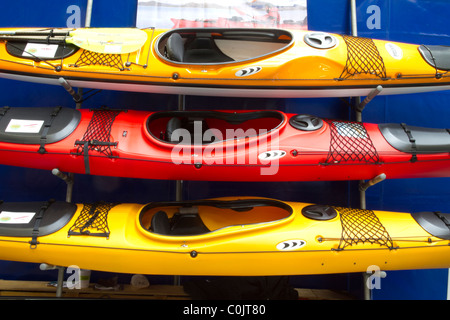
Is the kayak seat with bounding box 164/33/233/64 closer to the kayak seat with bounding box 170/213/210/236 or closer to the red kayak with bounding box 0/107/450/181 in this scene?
the red kayak with bounding box 0/107/450/181

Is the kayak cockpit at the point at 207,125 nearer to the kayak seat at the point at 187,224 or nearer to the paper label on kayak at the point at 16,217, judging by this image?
the kayak seat at the point at 187,224

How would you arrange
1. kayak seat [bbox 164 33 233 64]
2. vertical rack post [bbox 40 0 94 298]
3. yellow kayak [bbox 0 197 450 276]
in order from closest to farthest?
yellow kayak [bbox 0 197 450 276], vertical rack post [bbox 40 0 94 298], kayak seat [bbox 164 33 233 64]

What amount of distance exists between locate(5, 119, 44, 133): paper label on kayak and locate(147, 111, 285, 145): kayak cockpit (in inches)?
22.8

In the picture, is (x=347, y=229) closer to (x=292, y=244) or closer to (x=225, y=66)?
(x=292, y=244)

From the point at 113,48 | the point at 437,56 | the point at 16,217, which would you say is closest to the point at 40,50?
the point at 113,48

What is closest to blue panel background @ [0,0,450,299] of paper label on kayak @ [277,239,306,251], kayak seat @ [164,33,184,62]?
kayak seat @ [164,33,184,62]

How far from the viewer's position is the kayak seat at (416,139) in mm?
1753

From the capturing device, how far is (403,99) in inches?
88.5

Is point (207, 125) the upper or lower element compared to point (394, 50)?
lower

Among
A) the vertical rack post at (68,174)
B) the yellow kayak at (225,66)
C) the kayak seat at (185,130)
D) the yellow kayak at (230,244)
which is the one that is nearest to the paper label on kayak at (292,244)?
the yellow kayak at (230,244)

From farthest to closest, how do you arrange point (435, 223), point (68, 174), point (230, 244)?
point (68, 174) < point (435, 223) < point (230, 244)

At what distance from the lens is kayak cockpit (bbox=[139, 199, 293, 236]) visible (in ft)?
6.14

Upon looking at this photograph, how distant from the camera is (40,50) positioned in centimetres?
186

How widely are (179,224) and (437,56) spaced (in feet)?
5.66
